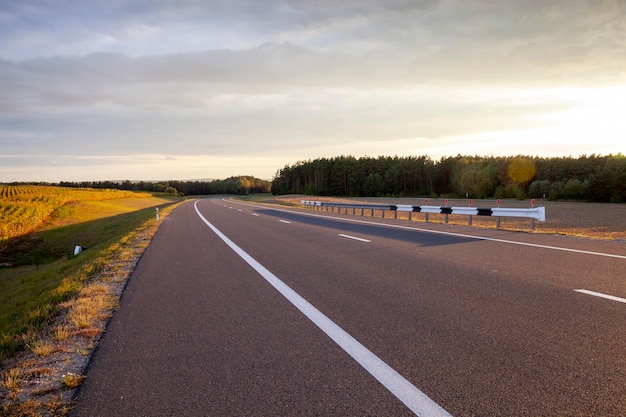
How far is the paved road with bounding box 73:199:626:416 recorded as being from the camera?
3373 millimetres

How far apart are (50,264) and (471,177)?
88818 millimetres

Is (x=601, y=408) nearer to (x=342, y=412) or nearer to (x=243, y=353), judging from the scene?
(x=342, y=412)

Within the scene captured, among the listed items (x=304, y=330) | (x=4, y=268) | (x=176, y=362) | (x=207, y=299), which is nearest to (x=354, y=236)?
(x=207, y=299)

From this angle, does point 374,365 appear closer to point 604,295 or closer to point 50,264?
point 604,295

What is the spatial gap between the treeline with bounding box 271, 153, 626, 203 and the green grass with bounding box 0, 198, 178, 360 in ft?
232

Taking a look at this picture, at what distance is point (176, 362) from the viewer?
4289 mm

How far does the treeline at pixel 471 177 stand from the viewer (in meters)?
72.6

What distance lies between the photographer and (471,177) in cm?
9525

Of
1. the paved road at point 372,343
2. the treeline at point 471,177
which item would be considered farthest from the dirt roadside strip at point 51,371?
the treeline at point 471,177

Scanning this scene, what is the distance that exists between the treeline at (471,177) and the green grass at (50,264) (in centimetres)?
7076

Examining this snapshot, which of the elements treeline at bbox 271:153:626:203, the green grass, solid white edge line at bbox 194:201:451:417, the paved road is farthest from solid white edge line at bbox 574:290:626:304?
treeline at bbox 271:153:626:203

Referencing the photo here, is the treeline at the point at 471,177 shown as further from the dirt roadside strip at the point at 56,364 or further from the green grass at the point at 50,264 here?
the dirt roadside strip at the point at 56,364

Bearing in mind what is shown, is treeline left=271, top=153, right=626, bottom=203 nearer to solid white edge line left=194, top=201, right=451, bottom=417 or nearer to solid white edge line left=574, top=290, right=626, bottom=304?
solid white edge line left=574, top=290, right=626, bottom=304

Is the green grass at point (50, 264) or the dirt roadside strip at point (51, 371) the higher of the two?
the dirt roadside strip at point (51, 371)
